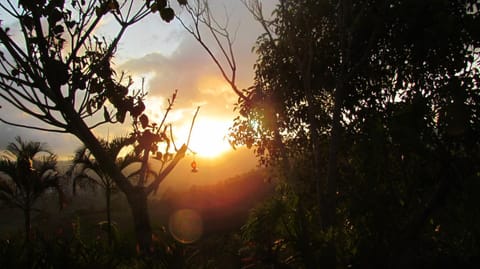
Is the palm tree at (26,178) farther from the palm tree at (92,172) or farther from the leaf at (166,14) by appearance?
the leaf at (166,14)

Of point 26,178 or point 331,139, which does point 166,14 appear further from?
point 26,178

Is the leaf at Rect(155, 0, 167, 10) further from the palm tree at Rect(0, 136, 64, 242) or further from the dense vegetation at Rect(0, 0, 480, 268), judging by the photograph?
the palm tree at Rect(0, 136, 64, 242)

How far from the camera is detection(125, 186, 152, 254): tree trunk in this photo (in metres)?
3.63

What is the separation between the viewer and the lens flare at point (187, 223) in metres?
27.2

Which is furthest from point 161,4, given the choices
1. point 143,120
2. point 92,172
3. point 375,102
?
point 92,172

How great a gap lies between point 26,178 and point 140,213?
529 inches

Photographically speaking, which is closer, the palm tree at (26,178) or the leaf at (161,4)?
the leaf at (161,4)

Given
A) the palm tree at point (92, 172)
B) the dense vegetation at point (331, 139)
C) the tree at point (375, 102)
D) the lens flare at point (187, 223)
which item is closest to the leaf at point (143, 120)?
the dense vegetation at point (331, 139)

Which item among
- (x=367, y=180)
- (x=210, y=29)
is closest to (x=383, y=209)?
(x=367, y=180)

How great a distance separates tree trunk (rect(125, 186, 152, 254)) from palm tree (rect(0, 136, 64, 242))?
499 inches

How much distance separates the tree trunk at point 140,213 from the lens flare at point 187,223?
2278cm

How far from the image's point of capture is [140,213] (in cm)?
365

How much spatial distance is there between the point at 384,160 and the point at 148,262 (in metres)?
3.76

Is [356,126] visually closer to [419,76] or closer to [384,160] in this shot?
[419,76]
